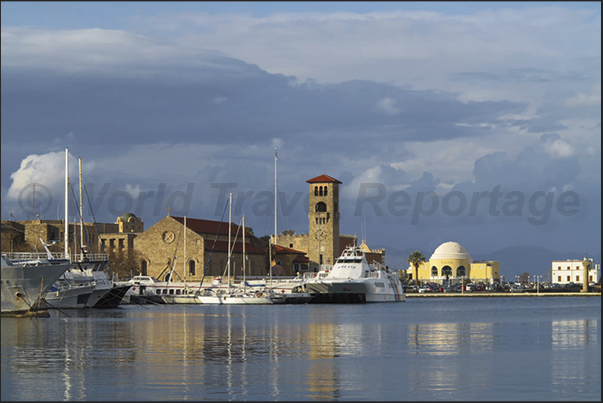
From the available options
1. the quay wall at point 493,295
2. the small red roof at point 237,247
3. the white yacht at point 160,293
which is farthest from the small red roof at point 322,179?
the white yacht at point 160,293

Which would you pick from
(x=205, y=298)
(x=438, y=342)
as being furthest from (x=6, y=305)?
(x=205, y=298)

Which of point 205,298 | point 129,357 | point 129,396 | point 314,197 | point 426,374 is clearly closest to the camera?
point 129,396

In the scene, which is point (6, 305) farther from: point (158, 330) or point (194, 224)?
point (194, 224)

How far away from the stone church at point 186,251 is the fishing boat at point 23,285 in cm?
6648

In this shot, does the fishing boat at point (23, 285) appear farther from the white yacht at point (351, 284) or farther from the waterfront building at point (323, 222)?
the waterfront building at point (323, 222)

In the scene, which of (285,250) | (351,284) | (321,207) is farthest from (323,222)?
(351,284)

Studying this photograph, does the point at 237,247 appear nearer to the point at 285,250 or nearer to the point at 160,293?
the point at 285,250

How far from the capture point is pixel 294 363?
29.0m

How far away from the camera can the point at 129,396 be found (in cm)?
2147

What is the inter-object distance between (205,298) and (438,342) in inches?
2268

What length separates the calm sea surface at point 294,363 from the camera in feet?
73.7

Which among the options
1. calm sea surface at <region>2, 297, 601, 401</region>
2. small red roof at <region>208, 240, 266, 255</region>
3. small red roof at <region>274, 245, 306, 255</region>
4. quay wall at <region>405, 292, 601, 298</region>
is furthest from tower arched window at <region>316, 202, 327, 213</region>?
calm sea surface at <region>2, 297, 601, 401</region>

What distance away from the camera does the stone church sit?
124062 millimetres

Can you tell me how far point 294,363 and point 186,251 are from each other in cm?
9615
